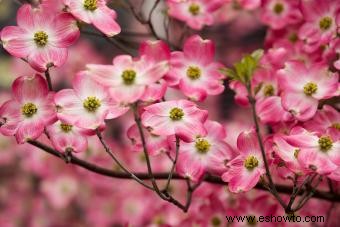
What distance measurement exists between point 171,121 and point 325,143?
7.1 inches

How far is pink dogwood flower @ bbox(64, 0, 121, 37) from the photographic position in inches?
26.6

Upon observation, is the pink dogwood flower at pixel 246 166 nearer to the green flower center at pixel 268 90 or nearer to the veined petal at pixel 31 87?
the green flower center at pixel 268 90

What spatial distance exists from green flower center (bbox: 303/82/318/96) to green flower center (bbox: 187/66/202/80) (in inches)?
5.4

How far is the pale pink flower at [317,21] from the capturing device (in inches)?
32.0

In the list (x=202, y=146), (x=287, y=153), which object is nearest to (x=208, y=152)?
(x=202, y=146)

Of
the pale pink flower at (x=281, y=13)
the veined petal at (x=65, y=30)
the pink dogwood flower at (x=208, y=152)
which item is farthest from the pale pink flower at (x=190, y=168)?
the pale pink flower at (x=281, y=13)

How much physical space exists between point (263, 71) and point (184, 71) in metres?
0.13

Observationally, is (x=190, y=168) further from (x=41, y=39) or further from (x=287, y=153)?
(x=41, y=39)

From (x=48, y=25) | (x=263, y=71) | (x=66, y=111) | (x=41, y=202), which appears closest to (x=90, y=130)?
(x=66, y=111)

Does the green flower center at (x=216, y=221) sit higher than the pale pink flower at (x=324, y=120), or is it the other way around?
the pale pink flower at (x=324, y=120)

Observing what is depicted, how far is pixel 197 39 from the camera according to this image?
75cm

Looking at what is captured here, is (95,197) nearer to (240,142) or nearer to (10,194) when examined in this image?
(10,194)

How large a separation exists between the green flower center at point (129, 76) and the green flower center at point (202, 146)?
156 mm

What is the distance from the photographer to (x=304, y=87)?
72cm
